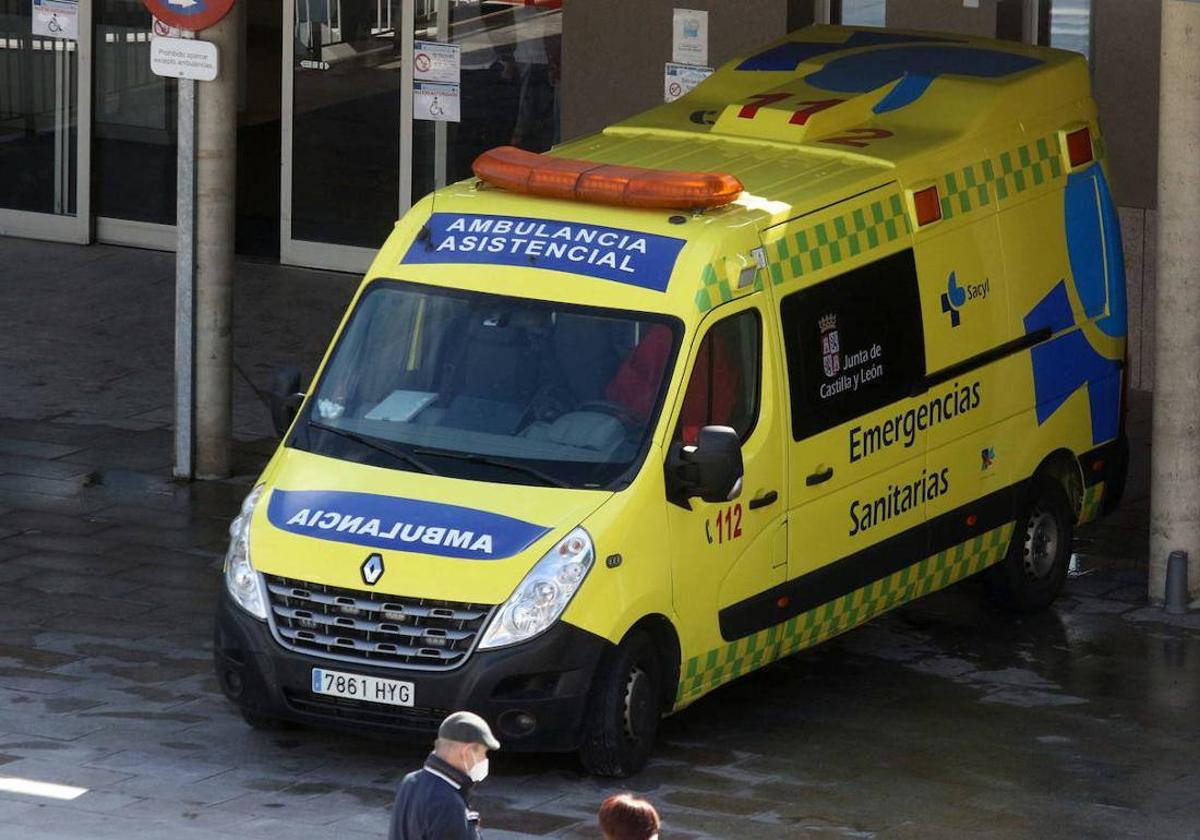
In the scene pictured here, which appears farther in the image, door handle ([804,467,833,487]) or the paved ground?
door handle ([804,467,833,487])

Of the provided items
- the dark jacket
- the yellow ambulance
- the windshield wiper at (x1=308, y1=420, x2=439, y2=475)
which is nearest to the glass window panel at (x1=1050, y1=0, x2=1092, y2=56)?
the yellow ambulance

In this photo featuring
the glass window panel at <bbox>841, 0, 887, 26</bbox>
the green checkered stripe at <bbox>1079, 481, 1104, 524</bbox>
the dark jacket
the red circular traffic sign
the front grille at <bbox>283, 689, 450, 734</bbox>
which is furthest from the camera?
the glass window panel at <bbox>841, 0, 887, 26</bbox>

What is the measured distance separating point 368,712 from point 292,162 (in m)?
10.5

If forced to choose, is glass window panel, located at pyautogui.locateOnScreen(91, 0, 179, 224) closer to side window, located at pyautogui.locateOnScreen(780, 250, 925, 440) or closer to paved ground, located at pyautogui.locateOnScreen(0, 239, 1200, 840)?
paved ground, located at pyautogui.locateOnScreen(0, 239, 1200, 840)

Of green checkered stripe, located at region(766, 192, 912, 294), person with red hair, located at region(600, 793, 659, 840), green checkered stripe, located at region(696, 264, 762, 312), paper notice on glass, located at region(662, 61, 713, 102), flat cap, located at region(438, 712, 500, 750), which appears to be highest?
paper notice on glass, located at region(662, 61, 713, 102)

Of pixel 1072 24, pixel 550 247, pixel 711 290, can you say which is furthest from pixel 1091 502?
pixel 1072 24

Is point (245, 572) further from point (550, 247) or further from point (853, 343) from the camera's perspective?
point (853, 343)

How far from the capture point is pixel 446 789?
22.1 ft

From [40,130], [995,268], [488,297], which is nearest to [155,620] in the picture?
[488,297]

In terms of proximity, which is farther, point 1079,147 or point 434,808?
point 1079,147

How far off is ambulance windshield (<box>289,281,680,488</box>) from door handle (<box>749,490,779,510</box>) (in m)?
0.62

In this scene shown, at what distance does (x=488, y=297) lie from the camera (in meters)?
10.2

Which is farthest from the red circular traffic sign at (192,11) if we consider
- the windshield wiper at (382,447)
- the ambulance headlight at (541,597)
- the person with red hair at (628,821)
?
the person with red hair at (628,821)

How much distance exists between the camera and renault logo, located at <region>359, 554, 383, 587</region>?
9352mm
